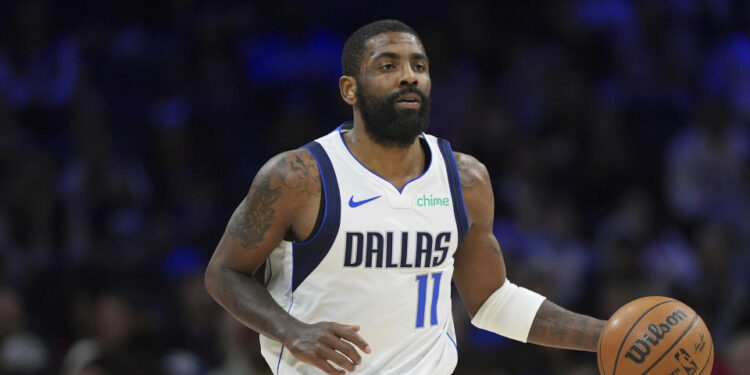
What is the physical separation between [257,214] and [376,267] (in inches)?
21.9

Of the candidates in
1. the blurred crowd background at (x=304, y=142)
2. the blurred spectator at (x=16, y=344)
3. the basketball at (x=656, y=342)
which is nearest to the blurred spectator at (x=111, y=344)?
the blurred crowd background at (x=304, y=142)

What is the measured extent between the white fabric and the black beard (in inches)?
35.3

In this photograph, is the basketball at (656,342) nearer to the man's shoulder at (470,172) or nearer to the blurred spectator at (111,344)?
the man's shoulder at (470,172)

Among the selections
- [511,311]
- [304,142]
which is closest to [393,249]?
[511,311]

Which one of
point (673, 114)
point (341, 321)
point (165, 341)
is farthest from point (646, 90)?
point (341, 321)

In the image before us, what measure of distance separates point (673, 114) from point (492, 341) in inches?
140

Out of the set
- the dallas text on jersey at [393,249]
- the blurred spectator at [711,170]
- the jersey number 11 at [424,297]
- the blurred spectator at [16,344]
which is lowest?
the blurred spectator at [16,344]

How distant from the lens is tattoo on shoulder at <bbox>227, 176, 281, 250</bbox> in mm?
4500

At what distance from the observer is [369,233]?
4547mm

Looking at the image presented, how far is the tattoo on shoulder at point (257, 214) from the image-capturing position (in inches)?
177

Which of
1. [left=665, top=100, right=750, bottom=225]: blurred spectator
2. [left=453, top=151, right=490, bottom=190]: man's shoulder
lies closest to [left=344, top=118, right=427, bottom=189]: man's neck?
[left=453, top=151, right=490, bottom=190]: man's shoulder

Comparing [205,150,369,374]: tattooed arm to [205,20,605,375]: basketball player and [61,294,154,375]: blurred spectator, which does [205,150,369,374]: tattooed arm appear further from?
Result: [61,294,154,375]: blurred spectator

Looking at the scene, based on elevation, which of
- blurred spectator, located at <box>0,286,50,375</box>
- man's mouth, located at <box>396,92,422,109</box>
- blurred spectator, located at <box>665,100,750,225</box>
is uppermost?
man's mouth, located at <box>396,92,422,109</box>

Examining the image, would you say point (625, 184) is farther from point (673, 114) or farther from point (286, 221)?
point (286, 221)
